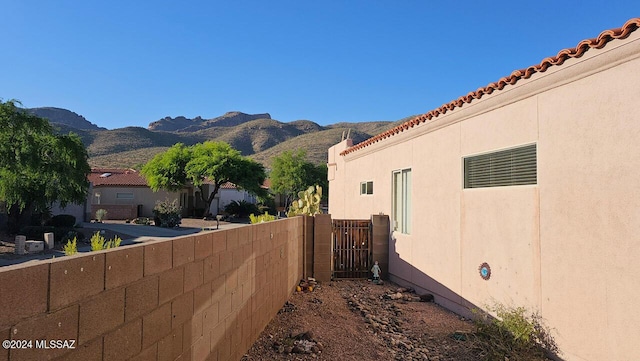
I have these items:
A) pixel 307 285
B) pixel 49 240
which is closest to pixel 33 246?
pixel 49 240

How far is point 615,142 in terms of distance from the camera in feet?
15.4

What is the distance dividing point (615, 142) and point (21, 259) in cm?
1768

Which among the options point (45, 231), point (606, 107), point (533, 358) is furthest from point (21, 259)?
point (606, 107)

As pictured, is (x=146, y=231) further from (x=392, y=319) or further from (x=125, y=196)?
(x=392, y=319)

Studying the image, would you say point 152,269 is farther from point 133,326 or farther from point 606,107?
point 606,107

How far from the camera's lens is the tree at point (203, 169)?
36.4 m

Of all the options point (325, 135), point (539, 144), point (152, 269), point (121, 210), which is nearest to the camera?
point (152, 269)

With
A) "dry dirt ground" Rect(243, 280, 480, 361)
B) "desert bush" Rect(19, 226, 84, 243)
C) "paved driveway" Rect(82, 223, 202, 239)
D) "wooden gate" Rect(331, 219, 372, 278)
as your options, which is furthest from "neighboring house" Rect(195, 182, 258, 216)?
"dry dirt ground" Rect(243, 280, 480, 361)

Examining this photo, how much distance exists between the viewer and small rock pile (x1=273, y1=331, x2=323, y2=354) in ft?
18.0

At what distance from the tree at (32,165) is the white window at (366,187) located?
14.2 m

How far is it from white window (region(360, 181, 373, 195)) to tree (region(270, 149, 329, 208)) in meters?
36.9

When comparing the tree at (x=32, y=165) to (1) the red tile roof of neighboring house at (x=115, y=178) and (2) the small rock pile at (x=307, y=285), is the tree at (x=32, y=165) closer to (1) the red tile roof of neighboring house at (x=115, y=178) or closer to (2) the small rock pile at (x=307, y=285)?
(2) the small rock pile at (x=307, y=285)

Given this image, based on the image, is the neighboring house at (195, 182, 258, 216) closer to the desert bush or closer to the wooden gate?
the desert bush

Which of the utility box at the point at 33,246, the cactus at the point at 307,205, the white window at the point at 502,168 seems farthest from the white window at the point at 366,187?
the utility box at the point at 33,246
